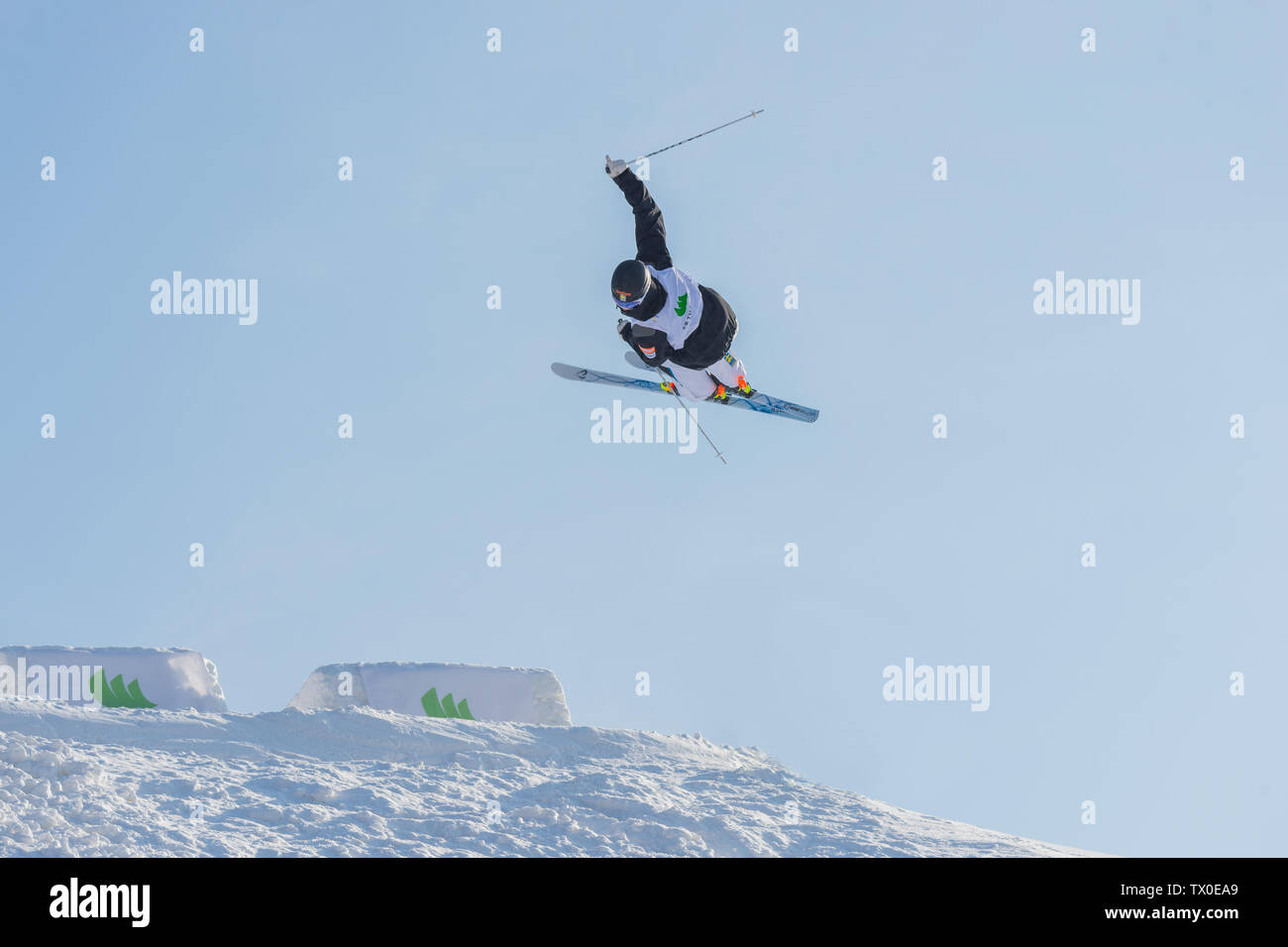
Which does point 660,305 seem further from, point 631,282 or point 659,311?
point 631,282

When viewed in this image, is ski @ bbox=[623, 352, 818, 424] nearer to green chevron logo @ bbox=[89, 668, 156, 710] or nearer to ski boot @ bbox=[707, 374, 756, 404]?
ski boot @ bbox=[707, 374, 756, 404]

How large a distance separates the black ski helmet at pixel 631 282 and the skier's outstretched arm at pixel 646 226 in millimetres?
444

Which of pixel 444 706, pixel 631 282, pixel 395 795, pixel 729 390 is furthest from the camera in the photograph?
pixel 444 706

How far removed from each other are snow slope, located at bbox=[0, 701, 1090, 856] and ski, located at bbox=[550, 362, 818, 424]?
13.8 feet

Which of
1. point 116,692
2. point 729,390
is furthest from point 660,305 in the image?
point 116,692

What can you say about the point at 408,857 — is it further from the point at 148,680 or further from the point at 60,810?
the point at 148,680

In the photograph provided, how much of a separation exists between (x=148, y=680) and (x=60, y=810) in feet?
18.8

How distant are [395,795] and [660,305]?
508 centimetres

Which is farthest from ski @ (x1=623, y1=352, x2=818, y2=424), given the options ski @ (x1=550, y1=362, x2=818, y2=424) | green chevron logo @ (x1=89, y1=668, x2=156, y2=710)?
green chevron logo @ (x1=89, y1=668, x2=156, y2=710)

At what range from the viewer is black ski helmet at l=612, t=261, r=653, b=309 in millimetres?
11828

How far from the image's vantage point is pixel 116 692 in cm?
1614

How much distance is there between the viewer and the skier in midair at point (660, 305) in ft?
39.1
